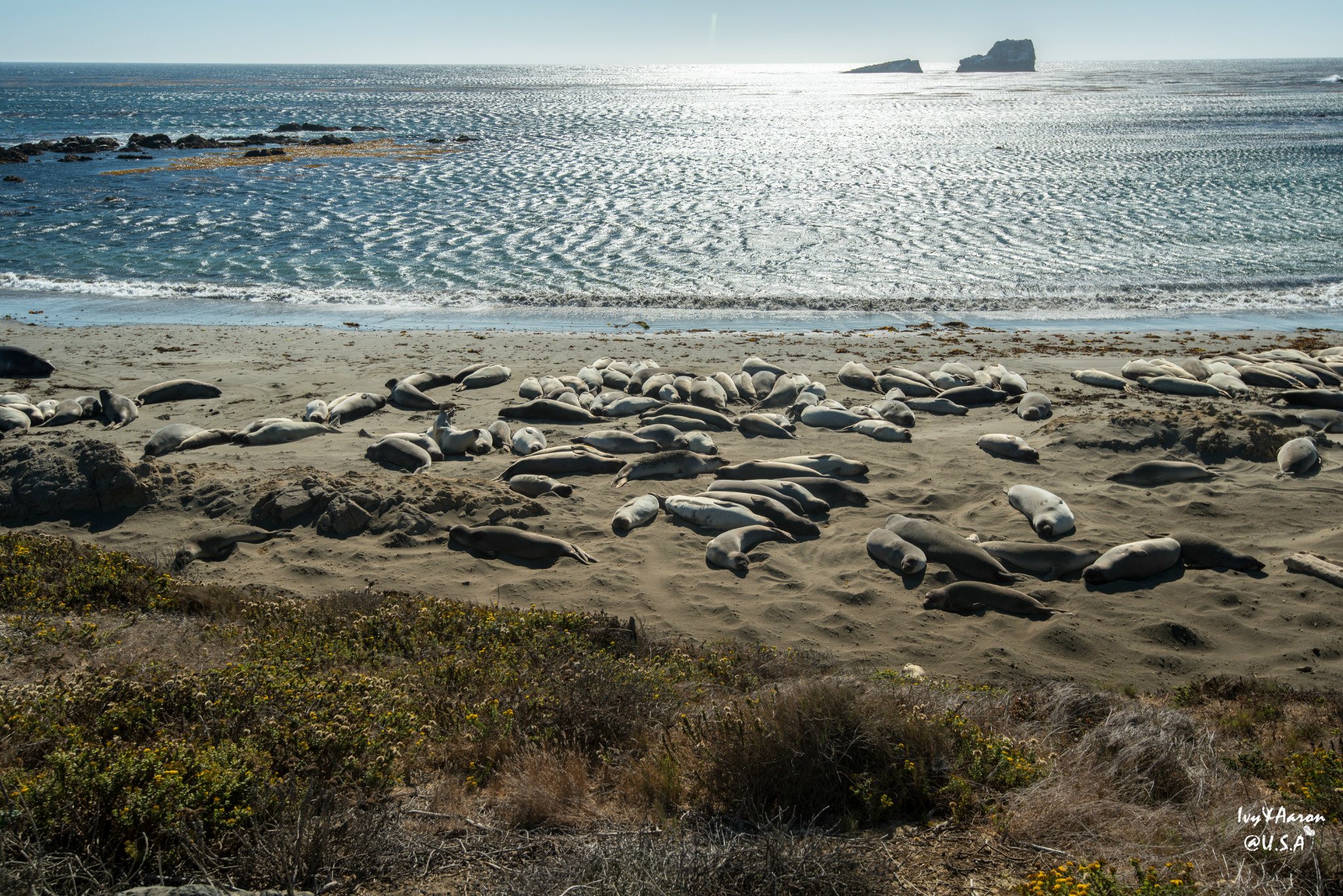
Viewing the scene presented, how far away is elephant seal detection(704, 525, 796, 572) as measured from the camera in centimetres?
700

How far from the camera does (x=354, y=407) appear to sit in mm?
10828

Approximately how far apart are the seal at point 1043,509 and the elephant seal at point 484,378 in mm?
7579

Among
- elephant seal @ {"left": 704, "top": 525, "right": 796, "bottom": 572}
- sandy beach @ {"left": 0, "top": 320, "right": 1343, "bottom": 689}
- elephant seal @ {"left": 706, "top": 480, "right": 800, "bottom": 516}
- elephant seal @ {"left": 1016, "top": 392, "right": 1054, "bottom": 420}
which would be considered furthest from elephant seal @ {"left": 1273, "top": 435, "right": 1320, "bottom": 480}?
elephant seal @ {"left": 704, "top": 525, "right": 796, "bottom": 572}

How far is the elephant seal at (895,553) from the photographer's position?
6781 mm

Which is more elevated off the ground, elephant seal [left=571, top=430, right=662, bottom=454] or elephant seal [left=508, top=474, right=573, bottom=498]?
elephant seal [left=571, top=430, right=662, bottom=454]

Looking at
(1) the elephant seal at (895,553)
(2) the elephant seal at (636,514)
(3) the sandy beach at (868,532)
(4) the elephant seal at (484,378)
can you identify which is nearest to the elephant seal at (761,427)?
(3) the sandy beach at (868,532)

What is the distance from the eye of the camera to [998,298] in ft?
62.7

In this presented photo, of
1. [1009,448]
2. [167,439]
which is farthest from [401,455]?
[1009,448]

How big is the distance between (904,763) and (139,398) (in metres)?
11.7

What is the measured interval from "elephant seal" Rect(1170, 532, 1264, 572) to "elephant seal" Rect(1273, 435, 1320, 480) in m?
2.21

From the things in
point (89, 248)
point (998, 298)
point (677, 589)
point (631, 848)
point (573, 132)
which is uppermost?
point (573, 132)

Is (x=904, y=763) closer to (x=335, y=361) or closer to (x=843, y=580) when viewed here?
(x=843, y=580)

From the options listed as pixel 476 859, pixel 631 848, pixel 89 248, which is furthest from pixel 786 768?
pixel 89 248

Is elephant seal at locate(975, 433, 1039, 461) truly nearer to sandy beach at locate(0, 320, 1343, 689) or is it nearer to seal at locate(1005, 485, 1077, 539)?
sandy beach at locate(0, 320, 1343, 689)
